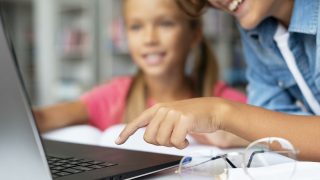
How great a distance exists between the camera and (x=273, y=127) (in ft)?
1.77

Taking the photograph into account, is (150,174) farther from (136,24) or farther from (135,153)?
(136,24)

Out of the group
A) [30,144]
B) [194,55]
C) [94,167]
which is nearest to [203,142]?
[94,167]

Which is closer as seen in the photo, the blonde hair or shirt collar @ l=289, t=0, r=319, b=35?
shirt collar @ l=289, t=0, r=319, b=35

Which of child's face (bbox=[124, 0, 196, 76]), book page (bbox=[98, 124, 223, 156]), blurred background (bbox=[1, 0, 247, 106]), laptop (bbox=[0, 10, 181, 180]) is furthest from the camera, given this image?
blurred background (bbox=[1, 0, 247, 106])

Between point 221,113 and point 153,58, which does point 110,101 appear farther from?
point 221,113

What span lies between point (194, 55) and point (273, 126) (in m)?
1.02

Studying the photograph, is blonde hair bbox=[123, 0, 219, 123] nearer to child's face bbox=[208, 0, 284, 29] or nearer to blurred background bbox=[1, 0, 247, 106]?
child's face bbox=[208, 0, 284, 29]

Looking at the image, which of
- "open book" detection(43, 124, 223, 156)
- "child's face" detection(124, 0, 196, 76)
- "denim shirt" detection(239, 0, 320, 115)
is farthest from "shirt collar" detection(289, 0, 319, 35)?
"child's face" detection(124, 0, 196, 76)

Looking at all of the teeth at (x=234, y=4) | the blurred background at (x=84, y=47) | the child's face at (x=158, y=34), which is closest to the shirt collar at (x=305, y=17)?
the teeth at (x=234, y=4)

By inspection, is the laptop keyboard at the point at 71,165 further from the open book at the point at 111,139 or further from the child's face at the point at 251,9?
the child's face at the point at 251,9

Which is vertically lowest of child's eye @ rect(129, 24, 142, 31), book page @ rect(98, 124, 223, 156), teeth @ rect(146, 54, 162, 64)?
book page @ rect(98, 124, 223, 156)

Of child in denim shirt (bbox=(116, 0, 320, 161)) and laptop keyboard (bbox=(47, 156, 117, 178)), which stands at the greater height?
child in denim shirt (bbox=(116, 0, 320, 161))

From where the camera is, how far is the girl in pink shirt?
135 cm

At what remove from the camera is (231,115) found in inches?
21.2
